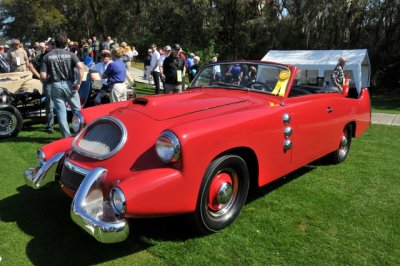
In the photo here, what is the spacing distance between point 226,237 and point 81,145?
1.65 metres

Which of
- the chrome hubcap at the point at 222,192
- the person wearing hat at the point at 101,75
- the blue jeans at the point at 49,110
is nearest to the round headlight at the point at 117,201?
the chrome hubcap at the point at 222,192

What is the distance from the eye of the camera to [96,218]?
302 centimetres

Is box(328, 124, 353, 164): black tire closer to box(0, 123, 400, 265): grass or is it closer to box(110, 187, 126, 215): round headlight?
box(0, 123, 400, 265): grass

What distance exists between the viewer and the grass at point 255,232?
333 centimetres

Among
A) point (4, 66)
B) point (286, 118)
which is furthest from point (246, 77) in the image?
point (4, 66)

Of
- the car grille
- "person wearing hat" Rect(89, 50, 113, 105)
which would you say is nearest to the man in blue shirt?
"person wearing hat" Rect(89, 50, 113, 105)

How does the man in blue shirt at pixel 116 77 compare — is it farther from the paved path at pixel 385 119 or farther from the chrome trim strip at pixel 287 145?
the paved path at pixel 385 119

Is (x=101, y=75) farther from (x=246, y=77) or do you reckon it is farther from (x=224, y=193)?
(x=224, y=193)

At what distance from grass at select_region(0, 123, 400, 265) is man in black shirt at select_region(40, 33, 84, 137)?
5.97 ft

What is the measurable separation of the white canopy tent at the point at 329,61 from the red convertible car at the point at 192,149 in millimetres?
11992

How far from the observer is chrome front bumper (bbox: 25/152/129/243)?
2951 millimetres

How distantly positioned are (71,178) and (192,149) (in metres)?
1.24

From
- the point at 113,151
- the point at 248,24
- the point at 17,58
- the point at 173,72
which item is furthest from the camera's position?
the point at 248,24

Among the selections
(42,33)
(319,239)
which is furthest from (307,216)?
(42,33)
